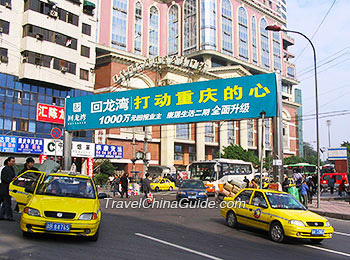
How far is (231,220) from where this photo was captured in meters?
A: 11.7

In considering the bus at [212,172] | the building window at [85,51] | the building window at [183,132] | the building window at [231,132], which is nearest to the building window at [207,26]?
the building window at [231,132]

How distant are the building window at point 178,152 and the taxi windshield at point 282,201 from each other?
154ft

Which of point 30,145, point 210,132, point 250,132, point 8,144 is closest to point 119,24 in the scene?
point 210,132

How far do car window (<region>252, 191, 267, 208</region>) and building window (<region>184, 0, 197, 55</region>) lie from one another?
186 feet

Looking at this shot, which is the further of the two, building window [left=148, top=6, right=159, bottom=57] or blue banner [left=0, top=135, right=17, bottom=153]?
building window [left=148, top=6, right=159, bottom=57]

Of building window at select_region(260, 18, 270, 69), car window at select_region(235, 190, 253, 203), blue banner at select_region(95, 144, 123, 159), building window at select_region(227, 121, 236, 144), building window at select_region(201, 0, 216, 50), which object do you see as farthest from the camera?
building window at select_region(260, 18, 270, 69)

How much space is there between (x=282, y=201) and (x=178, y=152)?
4783 cm

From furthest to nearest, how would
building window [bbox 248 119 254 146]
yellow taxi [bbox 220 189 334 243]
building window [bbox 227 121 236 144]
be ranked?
building window [bbox 248 119 254 146], building window [bbox 227 121 236 144], yellow taxi [bbox 220 189 334 243]

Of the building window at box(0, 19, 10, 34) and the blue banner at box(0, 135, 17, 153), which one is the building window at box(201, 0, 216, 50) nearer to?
the building window at box(0, 19, 10, 34)

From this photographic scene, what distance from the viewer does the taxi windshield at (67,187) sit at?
8.43 m

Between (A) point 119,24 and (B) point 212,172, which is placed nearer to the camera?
(B) point 212,172

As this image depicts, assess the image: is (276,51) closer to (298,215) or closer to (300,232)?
(298,215)

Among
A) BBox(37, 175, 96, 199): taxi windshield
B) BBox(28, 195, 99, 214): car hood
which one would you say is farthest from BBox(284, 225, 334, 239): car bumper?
BBox(37, 175, 96, 199): taxi windshield

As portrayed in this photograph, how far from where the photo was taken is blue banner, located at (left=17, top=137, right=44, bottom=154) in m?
34.1
